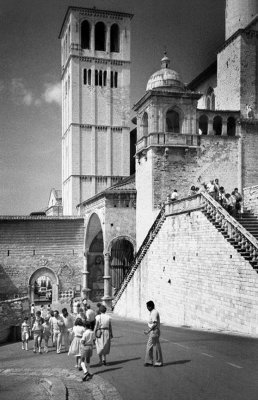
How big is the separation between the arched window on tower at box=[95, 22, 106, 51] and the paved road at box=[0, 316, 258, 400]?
47785mm

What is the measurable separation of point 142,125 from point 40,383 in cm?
2240

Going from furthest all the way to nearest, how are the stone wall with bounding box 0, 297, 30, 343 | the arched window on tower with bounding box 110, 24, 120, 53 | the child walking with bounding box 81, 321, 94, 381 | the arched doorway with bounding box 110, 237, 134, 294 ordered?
the arched window on tower with bounding box 110, 24, 120, 53
the arched doorway with bounding box 110, 237, 134, 294
the stone wall with bounding box 0, 297, 30, 343
the child walking with bounding box 81, 321, 94, 381

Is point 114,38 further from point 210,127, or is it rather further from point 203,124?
point 210,127

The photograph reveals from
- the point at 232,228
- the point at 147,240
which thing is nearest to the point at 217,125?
the point at 147,240

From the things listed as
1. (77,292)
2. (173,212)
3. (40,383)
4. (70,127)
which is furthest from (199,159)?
(70,127)

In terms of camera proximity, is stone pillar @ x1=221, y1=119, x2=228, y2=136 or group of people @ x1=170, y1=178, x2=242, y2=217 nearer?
group of people @ x1=170, y1=178, x2=242, y2=217

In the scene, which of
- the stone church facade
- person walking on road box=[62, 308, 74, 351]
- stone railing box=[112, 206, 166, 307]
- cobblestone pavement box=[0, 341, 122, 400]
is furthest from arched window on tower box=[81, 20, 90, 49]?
cobblestone pavement box=[0, 341, 122, 400]

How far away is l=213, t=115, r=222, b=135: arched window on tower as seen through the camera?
98.9 feet

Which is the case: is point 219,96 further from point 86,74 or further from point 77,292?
point 86,74

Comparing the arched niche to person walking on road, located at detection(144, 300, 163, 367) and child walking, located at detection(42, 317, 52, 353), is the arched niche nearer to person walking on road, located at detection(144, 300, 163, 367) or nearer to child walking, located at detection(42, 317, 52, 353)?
child walking, located at detection(42, 317, 52, 353)

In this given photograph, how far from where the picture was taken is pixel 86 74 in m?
55.1

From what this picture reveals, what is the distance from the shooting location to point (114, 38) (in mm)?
57156

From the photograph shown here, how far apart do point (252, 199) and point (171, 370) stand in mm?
12605

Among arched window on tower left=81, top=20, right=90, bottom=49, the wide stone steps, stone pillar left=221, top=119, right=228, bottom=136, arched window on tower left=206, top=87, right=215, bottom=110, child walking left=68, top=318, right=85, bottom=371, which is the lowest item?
child walking left=68, top=318, right=85, bottom=371
